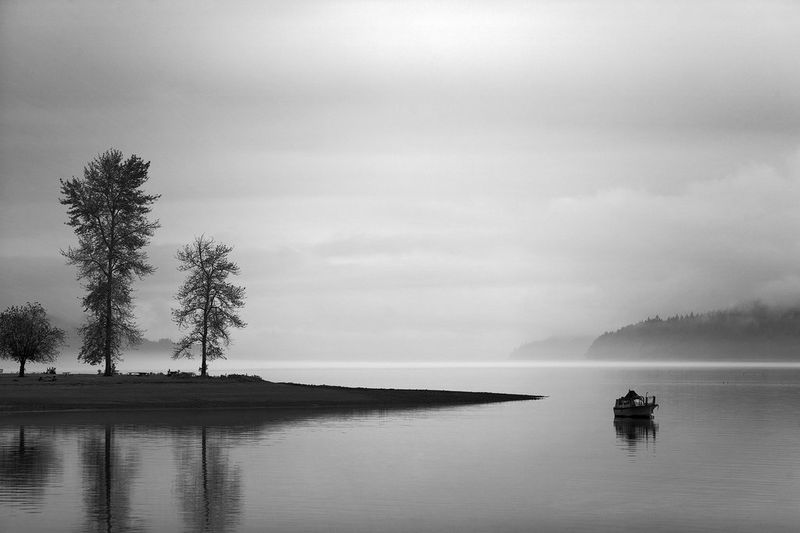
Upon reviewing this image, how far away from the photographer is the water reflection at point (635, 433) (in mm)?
65188

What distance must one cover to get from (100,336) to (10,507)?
68.7 m

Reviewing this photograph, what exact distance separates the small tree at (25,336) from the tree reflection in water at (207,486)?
180 ft

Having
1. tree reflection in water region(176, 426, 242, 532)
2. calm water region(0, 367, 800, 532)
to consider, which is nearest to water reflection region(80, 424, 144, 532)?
calm water region(0, 367, 800, 532)

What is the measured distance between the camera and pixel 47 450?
51.1 m

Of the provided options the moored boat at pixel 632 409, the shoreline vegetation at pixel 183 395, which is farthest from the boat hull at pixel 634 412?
the shoreline vegetation at pixel 183 395

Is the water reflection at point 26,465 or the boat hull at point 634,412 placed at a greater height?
the water reflection at point 26,465

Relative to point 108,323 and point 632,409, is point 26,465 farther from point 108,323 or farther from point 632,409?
point 632,409

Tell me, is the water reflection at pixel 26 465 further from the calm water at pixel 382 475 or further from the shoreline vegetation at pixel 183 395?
the shoreline vegetation at pixel 183 395

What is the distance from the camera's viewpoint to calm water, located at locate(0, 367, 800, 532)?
33.2 metres

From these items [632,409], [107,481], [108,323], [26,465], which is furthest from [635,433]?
[108,323]

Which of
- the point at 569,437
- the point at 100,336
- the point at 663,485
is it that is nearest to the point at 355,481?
the point at 663,485

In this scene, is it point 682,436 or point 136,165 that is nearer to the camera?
point 682,436

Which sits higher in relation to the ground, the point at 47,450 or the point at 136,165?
the point at 136,165

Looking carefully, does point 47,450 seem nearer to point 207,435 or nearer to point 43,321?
point 207,435
